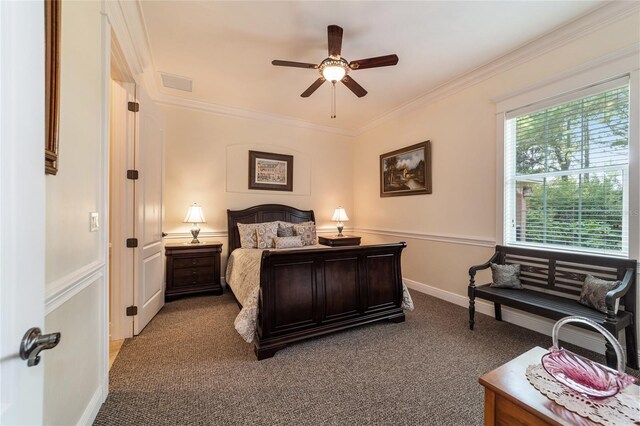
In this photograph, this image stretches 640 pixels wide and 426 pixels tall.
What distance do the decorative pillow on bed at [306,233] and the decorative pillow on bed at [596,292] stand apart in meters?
3.21

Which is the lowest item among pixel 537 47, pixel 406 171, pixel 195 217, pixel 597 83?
pixel 195 217

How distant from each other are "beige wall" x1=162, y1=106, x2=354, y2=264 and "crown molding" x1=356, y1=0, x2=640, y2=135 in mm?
1999

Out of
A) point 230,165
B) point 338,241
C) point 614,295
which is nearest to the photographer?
point 614,295

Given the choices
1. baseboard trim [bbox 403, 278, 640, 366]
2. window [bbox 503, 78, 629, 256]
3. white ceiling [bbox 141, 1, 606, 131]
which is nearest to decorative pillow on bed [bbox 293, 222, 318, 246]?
baseboard trim [bbox 403, 278, 640, 366]

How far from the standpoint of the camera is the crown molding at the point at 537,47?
2242 millimetres

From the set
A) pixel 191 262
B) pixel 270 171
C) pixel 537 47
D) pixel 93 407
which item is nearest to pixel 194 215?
A: pixel 191 262

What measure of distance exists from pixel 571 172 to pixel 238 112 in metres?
4.43

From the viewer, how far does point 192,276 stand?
374 centimetres

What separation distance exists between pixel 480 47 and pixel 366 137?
2.56 m

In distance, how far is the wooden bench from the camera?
204cm

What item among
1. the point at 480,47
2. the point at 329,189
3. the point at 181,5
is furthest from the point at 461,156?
the point at 181,5

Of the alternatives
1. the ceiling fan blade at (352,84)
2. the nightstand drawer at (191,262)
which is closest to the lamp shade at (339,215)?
the nightstand drawer at (191,262)

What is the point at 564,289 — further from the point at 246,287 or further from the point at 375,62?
the point at 246,287

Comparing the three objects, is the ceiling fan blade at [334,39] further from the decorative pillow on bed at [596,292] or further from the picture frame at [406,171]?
the decorative pillow on bed at [596,292]
